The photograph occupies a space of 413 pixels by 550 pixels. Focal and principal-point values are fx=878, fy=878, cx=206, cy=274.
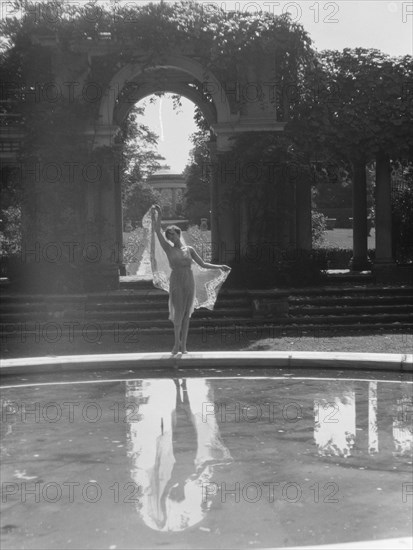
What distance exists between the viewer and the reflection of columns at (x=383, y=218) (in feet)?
68.9

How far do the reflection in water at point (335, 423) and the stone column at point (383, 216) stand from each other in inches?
452

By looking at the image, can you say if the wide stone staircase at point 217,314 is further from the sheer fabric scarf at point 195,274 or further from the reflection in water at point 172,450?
the reflection in water at point 172,450

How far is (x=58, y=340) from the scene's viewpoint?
50.1 feet

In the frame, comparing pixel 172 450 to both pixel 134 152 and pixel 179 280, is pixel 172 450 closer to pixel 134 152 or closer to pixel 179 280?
pixel 179 280

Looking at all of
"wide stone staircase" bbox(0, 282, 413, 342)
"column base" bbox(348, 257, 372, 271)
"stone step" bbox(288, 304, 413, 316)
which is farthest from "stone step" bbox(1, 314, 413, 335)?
"column base" bbox(348, 257, 372, 271)

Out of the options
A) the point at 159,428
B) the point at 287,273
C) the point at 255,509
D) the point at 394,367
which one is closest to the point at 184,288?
the point at 394,367

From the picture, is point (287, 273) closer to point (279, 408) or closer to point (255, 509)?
point (279, 408)

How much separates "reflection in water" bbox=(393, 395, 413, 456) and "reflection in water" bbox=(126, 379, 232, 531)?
1449mm

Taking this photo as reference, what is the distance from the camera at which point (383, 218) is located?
69.3 ft

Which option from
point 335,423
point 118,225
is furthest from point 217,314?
point 335,423

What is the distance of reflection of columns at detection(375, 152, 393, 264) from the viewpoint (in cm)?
2099

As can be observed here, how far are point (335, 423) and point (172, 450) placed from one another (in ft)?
5.65

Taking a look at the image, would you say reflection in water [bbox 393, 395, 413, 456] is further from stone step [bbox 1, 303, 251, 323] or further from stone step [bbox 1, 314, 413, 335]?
stone step [bbox 1, 303, 251, 323]

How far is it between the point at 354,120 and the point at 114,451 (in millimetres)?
14772
